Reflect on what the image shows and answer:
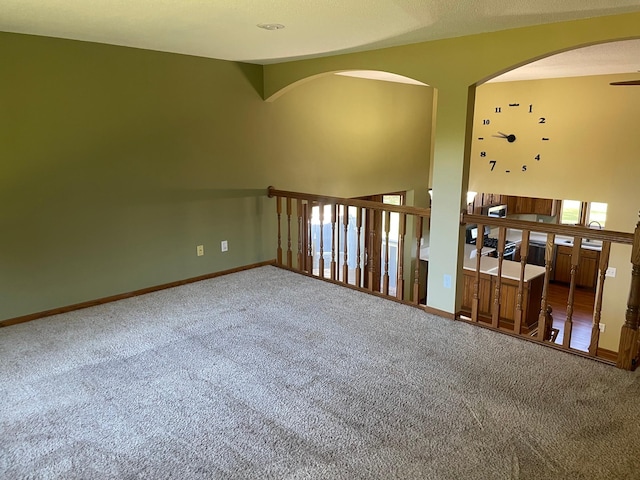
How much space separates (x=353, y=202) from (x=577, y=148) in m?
3.68

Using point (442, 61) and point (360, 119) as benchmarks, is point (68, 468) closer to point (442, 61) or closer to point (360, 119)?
point (442, 61)

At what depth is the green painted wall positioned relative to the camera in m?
3.59

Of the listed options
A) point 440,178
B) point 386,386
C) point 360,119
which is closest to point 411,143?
point 360,119

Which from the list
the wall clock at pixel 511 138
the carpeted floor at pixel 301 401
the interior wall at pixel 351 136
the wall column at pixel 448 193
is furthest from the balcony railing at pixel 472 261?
the wall clock at pixel 511 138

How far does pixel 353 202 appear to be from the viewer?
14.5 ft

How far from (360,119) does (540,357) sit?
4015 mm

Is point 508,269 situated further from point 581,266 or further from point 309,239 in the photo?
point 581,266

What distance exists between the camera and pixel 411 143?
7039 mm

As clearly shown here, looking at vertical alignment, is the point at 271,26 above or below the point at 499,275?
above

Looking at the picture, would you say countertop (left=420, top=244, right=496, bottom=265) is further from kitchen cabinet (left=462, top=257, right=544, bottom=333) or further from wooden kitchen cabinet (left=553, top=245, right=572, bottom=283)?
wooden kitchen cabinet (left=553, top=245, right=572, bottom=283)

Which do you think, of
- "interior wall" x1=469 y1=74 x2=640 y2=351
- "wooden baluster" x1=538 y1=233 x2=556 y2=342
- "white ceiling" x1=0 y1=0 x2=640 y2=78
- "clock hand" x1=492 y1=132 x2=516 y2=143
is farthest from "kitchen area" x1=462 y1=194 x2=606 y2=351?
"white ceiling" x1=0 y1=0 x2=640 y2=78

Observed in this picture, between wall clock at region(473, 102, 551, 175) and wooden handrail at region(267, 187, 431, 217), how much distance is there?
3.26 metres

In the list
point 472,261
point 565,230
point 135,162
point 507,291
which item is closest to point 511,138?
point 472,261

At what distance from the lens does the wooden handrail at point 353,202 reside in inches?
156
